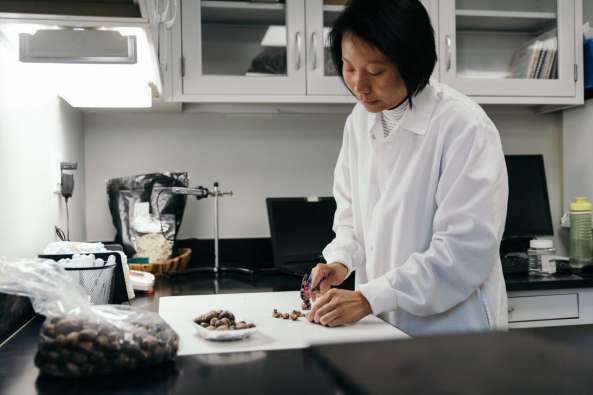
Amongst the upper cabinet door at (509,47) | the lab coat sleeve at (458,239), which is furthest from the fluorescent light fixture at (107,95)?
the upper cabinet door at (509,47)

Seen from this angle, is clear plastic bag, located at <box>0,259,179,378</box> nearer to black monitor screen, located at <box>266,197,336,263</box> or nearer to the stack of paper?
black monitor screen, located at <box>266,197,336,263</box>

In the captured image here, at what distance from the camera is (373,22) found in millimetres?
1176

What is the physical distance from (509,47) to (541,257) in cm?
86

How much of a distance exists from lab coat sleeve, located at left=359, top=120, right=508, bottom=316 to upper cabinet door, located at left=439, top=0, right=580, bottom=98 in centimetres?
95

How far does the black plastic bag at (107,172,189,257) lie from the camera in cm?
198

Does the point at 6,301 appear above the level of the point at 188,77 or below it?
below

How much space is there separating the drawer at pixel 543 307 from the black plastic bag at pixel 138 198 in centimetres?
119

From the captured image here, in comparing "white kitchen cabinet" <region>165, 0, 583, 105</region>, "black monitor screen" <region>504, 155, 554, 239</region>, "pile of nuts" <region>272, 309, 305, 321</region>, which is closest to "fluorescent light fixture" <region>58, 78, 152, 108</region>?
"white kitchen cabinet" <region>165, 0, 583, 105</region>

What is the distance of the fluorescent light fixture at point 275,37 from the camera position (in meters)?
2.03

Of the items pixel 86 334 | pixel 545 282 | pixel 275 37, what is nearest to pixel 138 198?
pixel 275 37

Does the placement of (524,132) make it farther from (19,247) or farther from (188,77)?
(19,247)

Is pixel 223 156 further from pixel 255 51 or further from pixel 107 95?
pixel 107 95

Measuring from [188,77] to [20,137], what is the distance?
733 millimetres

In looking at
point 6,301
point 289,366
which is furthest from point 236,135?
point 289,366
